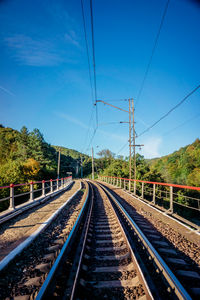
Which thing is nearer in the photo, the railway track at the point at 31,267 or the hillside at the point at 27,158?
the railway track at the point at 31,267

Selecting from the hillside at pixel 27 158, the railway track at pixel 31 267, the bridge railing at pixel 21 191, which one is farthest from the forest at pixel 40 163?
the railway track at pixel 31 267

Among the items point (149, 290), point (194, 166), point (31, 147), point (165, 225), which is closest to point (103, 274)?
point (149, 290)

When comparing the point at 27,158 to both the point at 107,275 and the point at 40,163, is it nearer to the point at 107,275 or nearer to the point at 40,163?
the point at 40,163

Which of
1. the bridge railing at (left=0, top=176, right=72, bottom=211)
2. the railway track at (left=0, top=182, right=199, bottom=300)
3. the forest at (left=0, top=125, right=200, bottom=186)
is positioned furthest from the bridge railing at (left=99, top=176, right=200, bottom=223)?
the bridge railing at (left=0, top=176, right=72, bottom=211)

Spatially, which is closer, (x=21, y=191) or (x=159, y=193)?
(x=21, y=191)

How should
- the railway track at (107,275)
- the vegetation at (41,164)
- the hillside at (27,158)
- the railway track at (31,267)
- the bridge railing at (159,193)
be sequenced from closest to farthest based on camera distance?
the railway track at (107,275) < the railway track at (31,267) < the bridge railing at (159,193) < the vegetation at (41,164) < the hillside at (27,158)

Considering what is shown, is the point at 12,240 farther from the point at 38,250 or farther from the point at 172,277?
the point at 172,277

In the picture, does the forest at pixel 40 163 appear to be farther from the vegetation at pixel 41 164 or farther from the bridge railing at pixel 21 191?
the bridge railing at pixel 21 191

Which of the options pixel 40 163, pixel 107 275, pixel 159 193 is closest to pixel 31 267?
pixel 107 275

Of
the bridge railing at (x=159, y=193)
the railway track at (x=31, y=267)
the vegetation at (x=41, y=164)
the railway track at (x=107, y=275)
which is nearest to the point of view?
the railway track at (x=107, y=275)

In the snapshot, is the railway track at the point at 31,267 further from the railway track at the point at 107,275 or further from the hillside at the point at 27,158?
the hillside at the point at 27,158

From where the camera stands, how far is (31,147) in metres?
49.6

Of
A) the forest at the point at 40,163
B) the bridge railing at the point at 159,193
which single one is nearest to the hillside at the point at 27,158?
the forest at the point at 40,163

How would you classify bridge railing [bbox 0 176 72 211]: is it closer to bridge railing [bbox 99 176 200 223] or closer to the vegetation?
the vegetation
